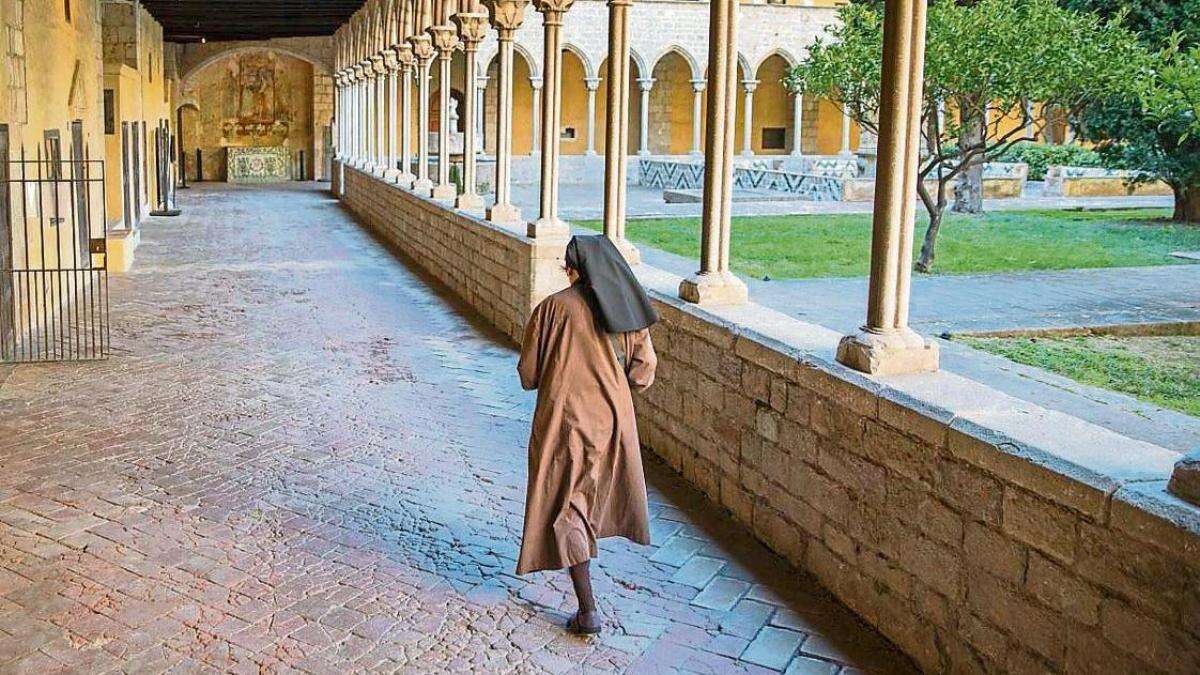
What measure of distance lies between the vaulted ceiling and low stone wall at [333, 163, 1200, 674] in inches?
631

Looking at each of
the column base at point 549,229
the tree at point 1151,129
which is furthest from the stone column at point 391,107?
the tree at point 1151,129

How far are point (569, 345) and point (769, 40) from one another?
1269 inches

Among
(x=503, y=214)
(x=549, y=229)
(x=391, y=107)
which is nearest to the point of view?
(x=549, y=229)

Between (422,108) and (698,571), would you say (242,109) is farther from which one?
(698,571)

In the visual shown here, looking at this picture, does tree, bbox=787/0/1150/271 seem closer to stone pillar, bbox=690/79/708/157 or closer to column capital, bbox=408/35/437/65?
column capital, bbox=408/35/437/65

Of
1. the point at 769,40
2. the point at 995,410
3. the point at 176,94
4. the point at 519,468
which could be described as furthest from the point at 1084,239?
the point at 176,94

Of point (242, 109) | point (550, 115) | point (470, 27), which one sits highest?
point (242, 109)

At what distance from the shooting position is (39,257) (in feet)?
33.9

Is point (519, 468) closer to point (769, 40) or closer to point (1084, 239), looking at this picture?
point (1084, 239)

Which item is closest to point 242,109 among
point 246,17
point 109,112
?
point 246,17

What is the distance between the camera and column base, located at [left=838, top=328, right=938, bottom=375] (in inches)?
172

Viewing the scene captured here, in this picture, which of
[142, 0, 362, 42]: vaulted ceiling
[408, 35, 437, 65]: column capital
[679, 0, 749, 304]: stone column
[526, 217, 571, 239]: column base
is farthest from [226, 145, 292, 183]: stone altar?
[679, 0, 749, 304]: stone column

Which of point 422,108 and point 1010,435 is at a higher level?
point 422,108

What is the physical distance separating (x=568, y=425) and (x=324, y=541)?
58.5 inches
